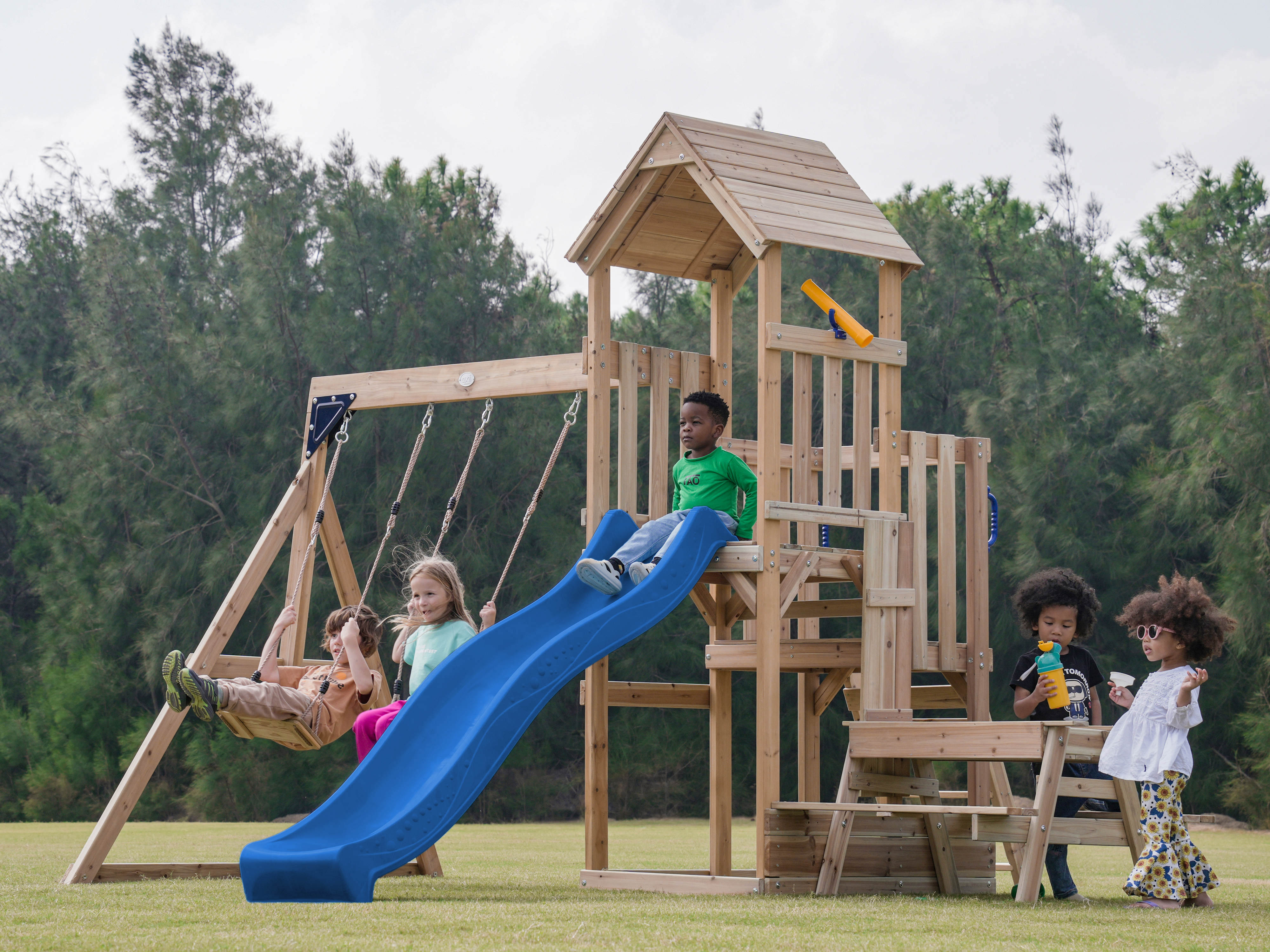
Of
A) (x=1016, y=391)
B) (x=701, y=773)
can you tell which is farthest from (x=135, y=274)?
(x=1016, y=391)

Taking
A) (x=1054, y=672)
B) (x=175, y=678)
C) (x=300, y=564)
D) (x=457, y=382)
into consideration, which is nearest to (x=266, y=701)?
→ (x=175, y=678)

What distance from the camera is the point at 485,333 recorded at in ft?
63.4

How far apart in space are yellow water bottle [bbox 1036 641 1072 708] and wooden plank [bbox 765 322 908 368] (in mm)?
1218

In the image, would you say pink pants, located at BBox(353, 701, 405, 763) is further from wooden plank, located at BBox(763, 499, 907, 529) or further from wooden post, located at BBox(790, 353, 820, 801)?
wooden post, located at BBox(790, 353, 820, 801)

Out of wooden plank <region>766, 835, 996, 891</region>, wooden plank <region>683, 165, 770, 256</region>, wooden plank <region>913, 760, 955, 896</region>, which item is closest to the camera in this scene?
wooden plank <region>766, 835, 996, 891</region>

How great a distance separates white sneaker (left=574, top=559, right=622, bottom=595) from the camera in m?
6.12

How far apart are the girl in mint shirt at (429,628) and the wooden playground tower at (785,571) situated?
370mm

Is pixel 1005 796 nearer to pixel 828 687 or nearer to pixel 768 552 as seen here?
pixel 828 687

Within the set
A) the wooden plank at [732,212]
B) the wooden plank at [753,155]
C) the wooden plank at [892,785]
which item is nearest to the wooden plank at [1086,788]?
the wooden plank at [892,785]

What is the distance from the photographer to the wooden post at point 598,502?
6684 millimetres

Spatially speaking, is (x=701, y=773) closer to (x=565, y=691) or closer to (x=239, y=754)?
(x=565, y=691)

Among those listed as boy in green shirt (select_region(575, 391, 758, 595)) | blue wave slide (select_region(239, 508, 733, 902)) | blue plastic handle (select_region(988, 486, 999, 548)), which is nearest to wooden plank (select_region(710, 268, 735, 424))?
boy in green shirt (select_region(575, 391, 758, 595))

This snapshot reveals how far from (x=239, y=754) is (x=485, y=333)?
20.7ft

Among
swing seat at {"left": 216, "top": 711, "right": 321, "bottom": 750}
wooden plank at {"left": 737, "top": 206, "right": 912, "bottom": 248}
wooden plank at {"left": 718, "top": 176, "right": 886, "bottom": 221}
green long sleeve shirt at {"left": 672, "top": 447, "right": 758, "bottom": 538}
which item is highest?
wooden plank at {"left": 718, "top": 176, "right": 886, "bottom": 221}
